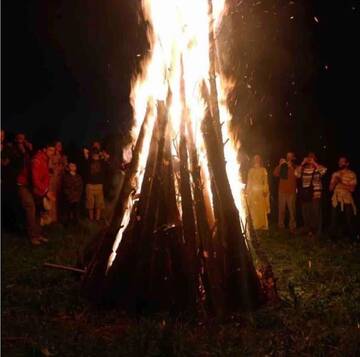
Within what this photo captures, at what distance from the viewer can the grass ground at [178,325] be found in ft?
16.5

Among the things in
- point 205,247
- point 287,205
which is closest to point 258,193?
point 287,205

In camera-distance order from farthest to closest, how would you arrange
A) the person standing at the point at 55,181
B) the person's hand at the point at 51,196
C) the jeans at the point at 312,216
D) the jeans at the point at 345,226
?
the person standing at the point at 55,181 → the person's hand at the point at 51,196 → the jeans at the point at 312,216 → the jeans at the point at 345,226

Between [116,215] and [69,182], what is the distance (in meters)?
6.13

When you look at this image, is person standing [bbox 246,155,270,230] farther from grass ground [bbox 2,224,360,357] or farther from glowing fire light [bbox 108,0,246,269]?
glowing fire light [bbox 108,0,246,269]

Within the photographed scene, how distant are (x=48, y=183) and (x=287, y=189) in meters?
5.15

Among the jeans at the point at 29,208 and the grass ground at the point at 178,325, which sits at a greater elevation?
Result: the jeans at the point at 29,208

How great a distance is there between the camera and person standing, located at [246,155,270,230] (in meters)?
12.5

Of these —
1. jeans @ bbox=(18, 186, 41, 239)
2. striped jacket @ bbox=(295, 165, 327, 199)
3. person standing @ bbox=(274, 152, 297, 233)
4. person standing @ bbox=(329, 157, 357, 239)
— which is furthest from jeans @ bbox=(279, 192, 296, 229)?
jeans @ bbox=(18, 186, 41, 239)

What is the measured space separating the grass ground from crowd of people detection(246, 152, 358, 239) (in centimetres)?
350

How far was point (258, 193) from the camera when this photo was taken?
12.6 m

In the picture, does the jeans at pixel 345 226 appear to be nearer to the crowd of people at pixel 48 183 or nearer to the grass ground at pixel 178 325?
the grass ground at pixel 178 325

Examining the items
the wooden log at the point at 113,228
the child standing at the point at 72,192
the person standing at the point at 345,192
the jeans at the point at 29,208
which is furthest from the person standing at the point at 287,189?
the wooden log at the point at 113,228

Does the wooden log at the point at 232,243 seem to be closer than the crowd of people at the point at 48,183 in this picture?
Yes

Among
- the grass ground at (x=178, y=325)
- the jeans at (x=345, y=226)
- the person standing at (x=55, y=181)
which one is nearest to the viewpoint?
the grass ground at (x=178, y=325)
